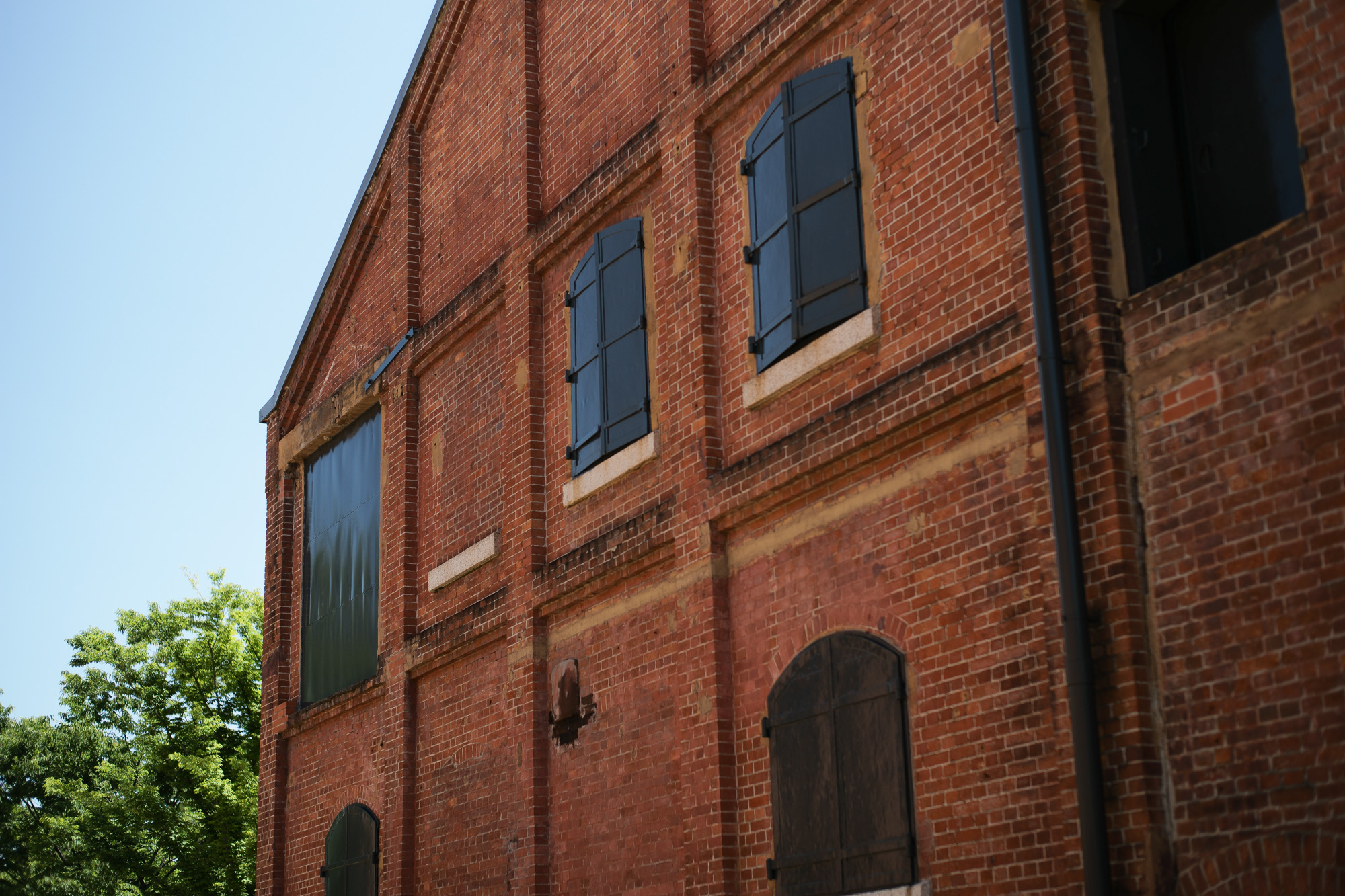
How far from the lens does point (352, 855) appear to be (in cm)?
1527

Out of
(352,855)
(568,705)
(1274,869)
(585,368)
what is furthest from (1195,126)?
(352,855)

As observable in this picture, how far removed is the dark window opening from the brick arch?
9.16 feet

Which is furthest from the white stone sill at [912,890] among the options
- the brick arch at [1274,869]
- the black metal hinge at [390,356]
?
the black metal hinge at [390,356]

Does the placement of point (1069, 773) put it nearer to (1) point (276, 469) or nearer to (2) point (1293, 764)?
(2) point (1293, 764)

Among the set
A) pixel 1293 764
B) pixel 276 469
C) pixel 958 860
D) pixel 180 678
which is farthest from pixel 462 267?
pixel 180 678

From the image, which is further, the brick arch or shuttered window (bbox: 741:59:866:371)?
shuttered window (bbox: 741:59:866:371)

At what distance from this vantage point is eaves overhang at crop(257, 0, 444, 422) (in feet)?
54.2

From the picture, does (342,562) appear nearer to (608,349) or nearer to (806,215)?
(608,349)

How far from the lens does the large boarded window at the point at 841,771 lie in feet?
27.7

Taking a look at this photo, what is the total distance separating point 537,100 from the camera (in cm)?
1423

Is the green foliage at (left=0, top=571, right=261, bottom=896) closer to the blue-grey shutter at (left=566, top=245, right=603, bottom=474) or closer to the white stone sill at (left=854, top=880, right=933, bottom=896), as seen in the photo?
the blue-grey shutter at (left=566, top=245, right=603, bottom=474)

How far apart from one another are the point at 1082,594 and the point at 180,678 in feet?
90.1

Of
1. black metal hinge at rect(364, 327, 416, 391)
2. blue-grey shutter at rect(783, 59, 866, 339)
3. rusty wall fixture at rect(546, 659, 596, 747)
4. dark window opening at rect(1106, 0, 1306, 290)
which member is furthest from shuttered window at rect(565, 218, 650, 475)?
dark window opening at rect(1106, 0, 1306, 290)

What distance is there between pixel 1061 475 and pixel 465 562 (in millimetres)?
7799
